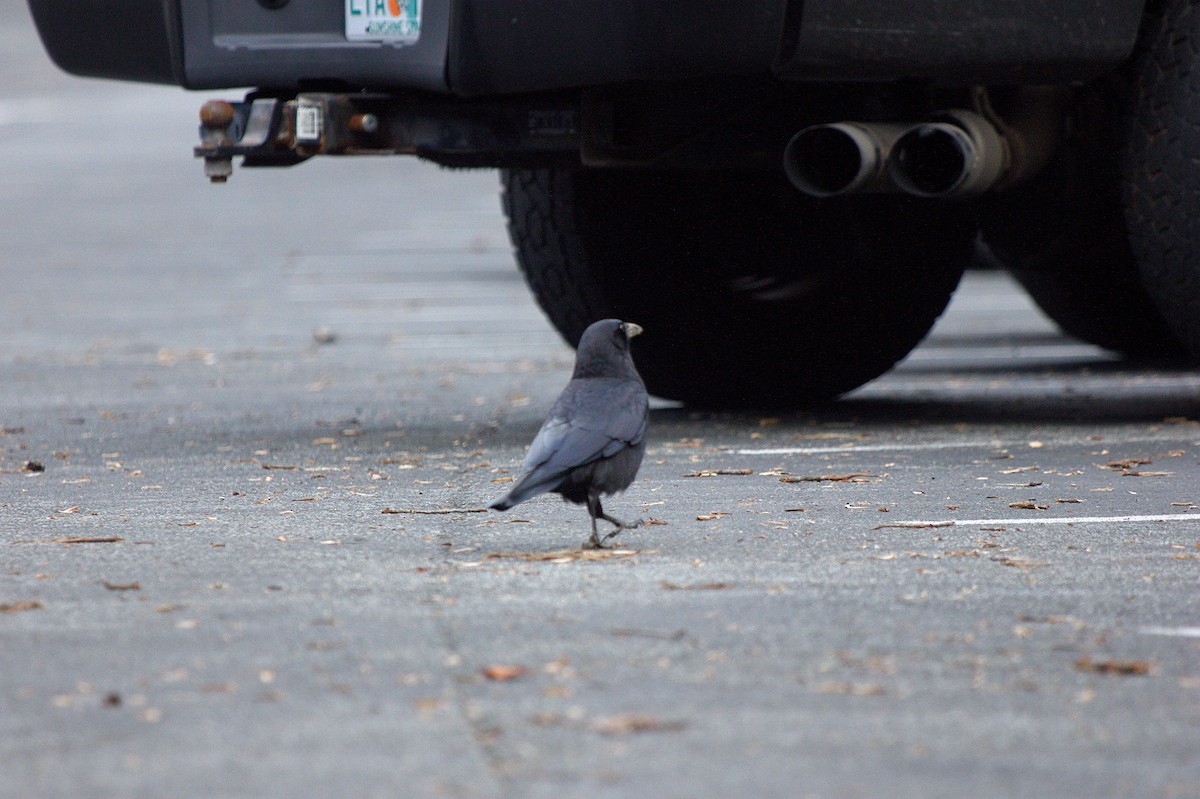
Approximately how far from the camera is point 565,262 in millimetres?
8094

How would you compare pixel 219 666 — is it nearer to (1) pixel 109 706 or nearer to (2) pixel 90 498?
(1) pixel 109 706

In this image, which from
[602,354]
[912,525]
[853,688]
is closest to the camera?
[853,688]

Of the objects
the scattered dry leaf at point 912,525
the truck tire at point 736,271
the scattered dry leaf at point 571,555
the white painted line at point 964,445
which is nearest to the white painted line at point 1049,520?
the scattered dry leaf at point 912,525

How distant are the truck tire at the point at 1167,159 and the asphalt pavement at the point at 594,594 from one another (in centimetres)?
63

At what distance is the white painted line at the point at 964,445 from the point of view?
7.21 metres

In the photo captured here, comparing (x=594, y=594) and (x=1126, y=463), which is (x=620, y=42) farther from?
(x=594, y=594)

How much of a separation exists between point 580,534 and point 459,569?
0.73 meters

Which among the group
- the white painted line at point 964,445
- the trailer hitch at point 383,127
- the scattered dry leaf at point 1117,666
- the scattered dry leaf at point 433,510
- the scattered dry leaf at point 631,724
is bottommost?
the white painted line at point 964,445

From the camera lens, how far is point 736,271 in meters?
8.42

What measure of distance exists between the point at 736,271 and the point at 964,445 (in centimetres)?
151

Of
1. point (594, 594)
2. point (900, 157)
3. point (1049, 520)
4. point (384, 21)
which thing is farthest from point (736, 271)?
point (594, 594)

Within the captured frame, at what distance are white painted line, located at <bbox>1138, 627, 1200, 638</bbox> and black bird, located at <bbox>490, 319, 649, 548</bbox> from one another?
1569mm

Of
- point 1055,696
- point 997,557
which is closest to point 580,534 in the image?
point 997,557

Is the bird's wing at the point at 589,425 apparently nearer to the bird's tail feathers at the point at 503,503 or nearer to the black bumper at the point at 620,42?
the bird's tail feathers at the point at 503,503
